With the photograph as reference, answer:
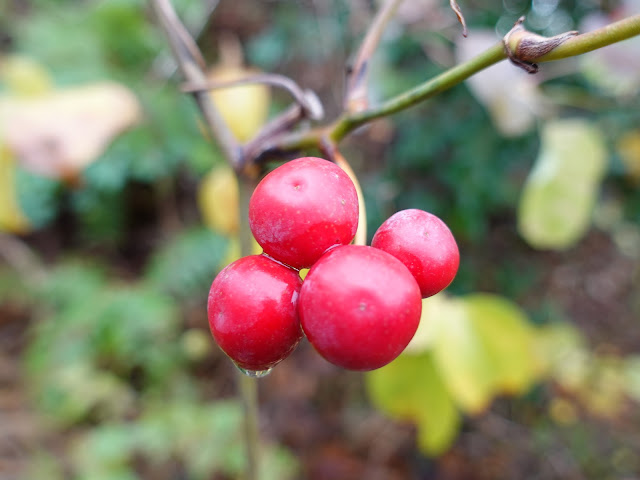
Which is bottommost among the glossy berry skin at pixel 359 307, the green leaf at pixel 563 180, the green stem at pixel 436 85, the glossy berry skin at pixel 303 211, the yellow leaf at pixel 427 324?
the yellow leaf at pixel 427 324

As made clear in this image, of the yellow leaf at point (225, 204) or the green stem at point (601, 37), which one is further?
the yellow leaf at point (225, 204)

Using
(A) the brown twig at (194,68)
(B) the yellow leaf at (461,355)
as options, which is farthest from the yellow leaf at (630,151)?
(A) the brown twig at (194,68)

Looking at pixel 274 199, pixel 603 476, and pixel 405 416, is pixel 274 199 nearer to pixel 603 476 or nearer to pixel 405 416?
pixel 405 416

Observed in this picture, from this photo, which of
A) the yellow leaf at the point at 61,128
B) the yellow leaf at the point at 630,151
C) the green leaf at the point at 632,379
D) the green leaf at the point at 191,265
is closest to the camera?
the yellow leaf at the point at 61,128

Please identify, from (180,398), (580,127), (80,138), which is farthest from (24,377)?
(580,127)

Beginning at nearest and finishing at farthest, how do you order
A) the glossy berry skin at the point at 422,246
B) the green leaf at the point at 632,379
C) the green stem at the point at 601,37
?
the green stem at the point at 601,37, the glossy berry skin at the point at 422,246, the green leaf at the point at 632,379

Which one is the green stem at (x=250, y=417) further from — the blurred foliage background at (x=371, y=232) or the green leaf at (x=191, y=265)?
the green leaf at (x=191, y=265)

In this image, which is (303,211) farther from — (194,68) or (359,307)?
(194,68)

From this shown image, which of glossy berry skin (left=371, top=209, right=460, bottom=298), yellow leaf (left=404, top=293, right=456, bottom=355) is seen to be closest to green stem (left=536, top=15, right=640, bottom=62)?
glossy berry skin (left=371, top=209, right=460, bottom=298)
